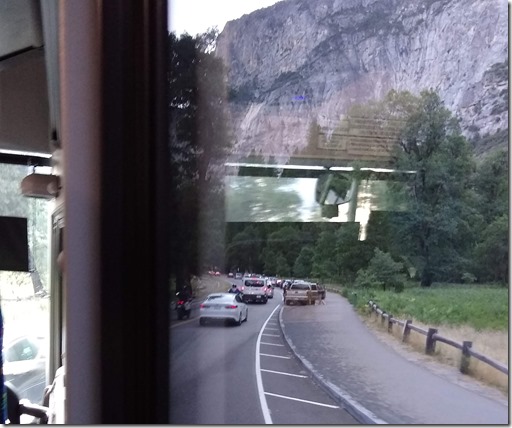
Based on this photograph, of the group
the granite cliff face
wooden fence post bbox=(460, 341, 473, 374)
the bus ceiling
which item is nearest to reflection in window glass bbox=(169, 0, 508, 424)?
the granite cliff face

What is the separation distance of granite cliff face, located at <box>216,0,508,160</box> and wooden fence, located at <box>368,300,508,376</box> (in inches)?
17.3

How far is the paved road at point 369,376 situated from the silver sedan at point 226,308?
10cm

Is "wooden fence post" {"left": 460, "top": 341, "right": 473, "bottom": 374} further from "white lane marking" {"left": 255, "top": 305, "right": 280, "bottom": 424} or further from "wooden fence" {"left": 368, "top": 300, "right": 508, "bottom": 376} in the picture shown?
"white lane marking" {"left": 255, "top": 305, "right": 280, "bottom": 424}

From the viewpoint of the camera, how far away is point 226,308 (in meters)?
1.67

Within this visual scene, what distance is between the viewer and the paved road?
1464 mm

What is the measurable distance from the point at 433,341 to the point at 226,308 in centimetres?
51

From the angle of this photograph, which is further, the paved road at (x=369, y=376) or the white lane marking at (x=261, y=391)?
the white lane marking at (x=261, y=391)

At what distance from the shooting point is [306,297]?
1.62m

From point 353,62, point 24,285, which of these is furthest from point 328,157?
point 24,285

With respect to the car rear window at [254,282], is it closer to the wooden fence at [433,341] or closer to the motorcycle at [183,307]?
the motorcycle at [183,307]

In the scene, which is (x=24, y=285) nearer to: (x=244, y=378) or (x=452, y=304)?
(x=244, y=378)

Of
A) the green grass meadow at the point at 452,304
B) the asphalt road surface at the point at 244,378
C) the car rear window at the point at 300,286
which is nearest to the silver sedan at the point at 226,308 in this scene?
the asphalt road surface at the point at 244,378

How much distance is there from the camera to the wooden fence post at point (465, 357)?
147cm

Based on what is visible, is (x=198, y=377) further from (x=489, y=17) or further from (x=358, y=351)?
(x=489, y=17)
